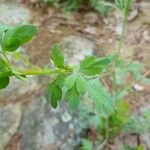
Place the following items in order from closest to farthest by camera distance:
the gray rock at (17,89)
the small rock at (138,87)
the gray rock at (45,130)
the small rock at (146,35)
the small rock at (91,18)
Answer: the gray rock at (45,130) → the gray rock at (17,89) → the small rock at (138,87) → the small rock at (146,35) → the small rock at (91,18)

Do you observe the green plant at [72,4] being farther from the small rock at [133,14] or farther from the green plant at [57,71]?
the green plant at [57,71]

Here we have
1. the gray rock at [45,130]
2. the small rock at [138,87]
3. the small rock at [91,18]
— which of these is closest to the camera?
the gray rock at [45,130]

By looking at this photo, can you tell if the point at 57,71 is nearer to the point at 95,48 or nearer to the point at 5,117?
the point at 5,117

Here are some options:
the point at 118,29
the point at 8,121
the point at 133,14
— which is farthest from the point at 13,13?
the point at 8,121

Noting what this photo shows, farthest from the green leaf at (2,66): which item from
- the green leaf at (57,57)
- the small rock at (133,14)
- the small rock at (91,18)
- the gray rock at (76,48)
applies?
the small rock at (133,14)

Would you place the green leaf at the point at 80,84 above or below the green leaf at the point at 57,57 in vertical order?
below

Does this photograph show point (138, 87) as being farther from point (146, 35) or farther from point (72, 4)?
point (72, 4)
